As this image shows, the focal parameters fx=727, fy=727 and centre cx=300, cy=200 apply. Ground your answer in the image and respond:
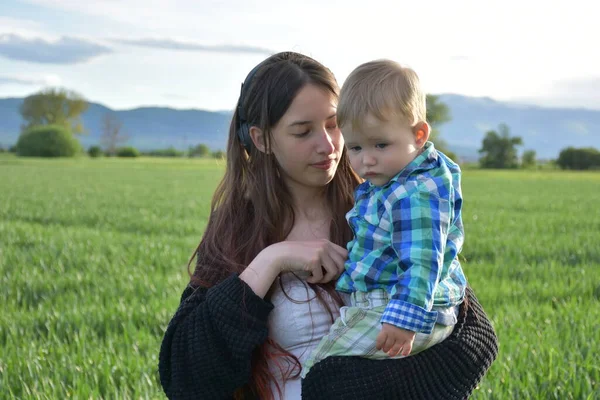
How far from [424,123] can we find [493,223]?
37.1 feet

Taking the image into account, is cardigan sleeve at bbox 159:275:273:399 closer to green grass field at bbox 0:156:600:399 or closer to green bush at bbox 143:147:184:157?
green grass field at bbox 0:156:600:399

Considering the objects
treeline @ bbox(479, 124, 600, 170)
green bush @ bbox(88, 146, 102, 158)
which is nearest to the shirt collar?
treeline @ bbox(479, 124, 600, 170)

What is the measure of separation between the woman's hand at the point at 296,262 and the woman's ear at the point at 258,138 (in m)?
0.43

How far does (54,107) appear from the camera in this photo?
137375 millimetres

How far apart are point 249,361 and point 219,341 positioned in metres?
0.12

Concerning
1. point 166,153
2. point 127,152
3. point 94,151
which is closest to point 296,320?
point 94,151

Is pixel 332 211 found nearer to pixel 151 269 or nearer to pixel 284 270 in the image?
pixel 284 270

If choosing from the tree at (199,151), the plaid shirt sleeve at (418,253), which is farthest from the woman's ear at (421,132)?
the tree at (199,151)

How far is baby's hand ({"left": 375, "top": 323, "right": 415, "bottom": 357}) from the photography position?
205 centimetres

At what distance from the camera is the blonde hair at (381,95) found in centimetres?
211

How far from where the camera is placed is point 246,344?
7.61 feet

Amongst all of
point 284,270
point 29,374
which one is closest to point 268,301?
point 284,270

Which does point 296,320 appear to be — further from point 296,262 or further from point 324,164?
point 324,164

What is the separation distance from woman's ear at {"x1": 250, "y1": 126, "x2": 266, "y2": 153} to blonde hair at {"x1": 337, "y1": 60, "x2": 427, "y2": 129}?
0.49 metres
